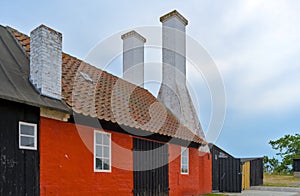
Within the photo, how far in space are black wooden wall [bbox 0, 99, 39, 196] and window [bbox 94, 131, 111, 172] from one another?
2087 mm

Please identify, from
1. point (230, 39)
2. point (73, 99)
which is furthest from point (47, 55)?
point (230, 39)

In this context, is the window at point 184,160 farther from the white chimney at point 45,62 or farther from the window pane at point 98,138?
the white chimney at point 45,62

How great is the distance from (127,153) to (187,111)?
701cm

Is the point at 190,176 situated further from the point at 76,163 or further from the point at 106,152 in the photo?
the point at 76,163

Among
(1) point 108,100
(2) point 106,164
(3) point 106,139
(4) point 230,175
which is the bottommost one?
(4) point 230,175

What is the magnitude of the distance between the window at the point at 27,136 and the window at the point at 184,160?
25.4ft

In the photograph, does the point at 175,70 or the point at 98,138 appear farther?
the point at 175,70

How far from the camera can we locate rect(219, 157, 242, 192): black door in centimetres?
1897

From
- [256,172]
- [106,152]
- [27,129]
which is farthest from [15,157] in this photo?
[256,172]

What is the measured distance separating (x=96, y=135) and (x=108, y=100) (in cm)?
163

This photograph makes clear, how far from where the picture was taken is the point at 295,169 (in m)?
30.4

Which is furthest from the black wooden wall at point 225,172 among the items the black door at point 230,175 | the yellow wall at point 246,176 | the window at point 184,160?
the window at point 184,160

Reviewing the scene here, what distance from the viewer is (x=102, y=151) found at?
966 centimetres

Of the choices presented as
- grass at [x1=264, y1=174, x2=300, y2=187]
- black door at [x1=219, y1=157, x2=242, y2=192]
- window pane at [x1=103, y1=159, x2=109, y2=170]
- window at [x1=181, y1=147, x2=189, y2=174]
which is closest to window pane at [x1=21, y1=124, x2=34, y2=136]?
window pane at [x1=103, y1=159, x2=109, y2=170]
